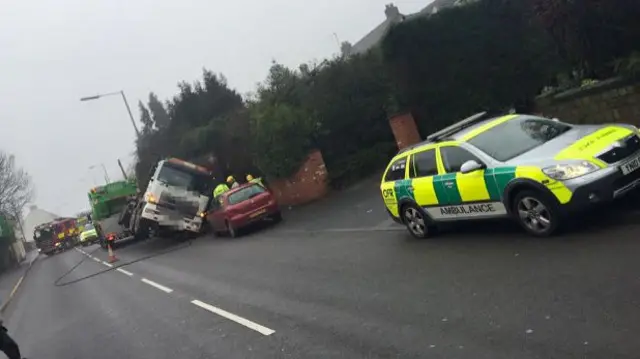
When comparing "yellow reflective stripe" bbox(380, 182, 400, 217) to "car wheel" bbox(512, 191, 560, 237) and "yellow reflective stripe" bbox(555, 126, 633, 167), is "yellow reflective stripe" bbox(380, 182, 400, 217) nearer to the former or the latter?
"car wheel" bbox(512, 191, 560, 237)

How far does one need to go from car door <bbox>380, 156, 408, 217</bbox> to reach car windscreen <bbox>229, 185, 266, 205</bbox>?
9.13m

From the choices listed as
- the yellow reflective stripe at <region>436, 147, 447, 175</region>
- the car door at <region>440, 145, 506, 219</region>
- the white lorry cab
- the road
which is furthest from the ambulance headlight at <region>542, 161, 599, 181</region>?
the white lorry cab

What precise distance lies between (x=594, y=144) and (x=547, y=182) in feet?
2.64

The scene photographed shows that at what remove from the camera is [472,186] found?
27.9ft

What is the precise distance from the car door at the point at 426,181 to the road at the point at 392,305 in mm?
683

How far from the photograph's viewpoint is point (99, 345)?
347 inches

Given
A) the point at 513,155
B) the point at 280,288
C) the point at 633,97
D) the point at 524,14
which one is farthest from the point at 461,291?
the point at 524,14

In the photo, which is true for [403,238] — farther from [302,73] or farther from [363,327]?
[302,73]

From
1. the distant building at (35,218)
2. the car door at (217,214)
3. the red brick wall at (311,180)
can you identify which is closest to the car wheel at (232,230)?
the car door at (217,214)

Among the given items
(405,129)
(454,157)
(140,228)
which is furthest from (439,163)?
(140,228)

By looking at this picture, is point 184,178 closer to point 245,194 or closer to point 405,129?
point 245,194

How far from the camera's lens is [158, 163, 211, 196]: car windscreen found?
23.1 meters

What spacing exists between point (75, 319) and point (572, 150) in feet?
30.2

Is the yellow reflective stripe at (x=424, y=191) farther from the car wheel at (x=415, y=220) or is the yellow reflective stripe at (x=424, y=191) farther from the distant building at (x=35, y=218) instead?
the distant building at (x=35, y=218)
